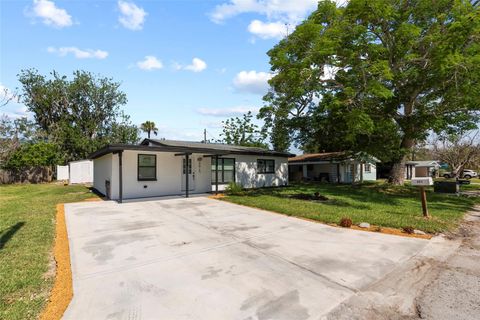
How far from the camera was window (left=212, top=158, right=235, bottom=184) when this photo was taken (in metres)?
15.7

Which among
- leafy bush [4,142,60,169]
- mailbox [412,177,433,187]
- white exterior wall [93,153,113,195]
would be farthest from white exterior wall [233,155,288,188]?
leafy bush [4,142,60,169]

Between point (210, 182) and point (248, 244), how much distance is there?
10090 mm

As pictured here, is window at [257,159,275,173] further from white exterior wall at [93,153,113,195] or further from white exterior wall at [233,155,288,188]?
white exterior wall at [93,153,113,195]

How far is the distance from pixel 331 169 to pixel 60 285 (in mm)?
25151

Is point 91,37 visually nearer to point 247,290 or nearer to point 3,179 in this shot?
point 247,290

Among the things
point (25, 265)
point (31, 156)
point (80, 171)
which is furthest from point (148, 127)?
point (25, 265)

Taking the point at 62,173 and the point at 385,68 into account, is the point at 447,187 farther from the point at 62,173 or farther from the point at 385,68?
the point at 62,173

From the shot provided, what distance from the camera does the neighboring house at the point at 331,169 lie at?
2417cm

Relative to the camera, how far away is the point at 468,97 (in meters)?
11.3

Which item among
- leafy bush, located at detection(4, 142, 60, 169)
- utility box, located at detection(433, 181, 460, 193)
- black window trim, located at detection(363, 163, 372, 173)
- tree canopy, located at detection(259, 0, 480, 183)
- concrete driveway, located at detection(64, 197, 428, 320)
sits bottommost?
concrete driveway, located at detection(64, 197, 428, 320)

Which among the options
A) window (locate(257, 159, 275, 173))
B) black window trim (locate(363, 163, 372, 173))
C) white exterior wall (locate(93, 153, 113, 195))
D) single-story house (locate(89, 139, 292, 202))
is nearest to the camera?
single-story house (locate(89, 139, 292, 202))

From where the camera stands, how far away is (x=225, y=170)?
52.7 ft

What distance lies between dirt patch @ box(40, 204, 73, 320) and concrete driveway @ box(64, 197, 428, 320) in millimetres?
90

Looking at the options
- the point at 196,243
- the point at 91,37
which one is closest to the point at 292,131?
the point at 91,37
